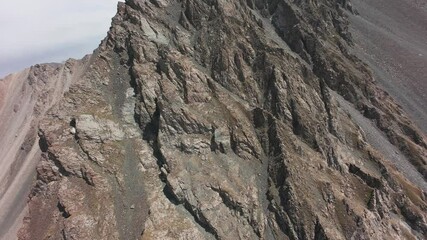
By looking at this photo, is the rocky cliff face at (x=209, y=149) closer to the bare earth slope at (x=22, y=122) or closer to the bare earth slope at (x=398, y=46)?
the bare earth slope at (x=398, y=46)

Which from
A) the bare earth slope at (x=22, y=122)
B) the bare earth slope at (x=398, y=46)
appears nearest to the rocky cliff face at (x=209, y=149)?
the bare earth slope at (x=398, y=46)

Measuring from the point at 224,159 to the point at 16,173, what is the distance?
266 ft

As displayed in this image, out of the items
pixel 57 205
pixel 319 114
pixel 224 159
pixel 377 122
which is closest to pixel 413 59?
pixel 377 122

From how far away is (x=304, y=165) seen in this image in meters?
65.1

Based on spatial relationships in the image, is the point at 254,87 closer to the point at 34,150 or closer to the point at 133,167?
the point at 133,167

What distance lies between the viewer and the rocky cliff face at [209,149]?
59.7m

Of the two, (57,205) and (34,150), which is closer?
(57,205)

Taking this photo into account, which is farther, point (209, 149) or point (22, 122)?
point (22, 122)

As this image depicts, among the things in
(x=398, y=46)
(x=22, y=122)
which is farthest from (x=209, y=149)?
(x=22, y=122)

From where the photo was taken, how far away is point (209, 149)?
65625 mm

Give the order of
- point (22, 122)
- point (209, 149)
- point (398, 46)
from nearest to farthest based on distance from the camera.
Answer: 1. point (209, 149)
2. point (398, 46)
3. point (22, 122)

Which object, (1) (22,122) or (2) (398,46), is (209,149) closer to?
(2) (398,46)

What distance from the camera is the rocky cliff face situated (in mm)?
59688

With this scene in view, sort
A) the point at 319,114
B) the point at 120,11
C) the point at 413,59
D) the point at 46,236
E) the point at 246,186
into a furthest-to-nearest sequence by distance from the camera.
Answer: the point at 413,59 < the point at 120,11 < the point at 319,114 < the point at 246,186 < the point at 46,236
